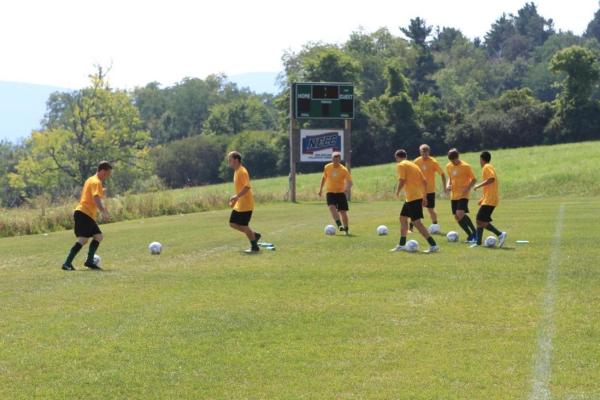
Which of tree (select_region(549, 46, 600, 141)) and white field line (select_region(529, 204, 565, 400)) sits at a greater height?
tree (select_region(549, 46, 600, 141))

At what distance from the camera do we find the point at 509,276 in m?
13.5

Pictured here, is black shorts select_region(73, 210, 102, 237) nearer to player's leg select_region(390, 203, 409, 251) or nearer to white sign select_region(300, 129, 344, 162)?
player's leg select_region(390, 203, 409, 251)

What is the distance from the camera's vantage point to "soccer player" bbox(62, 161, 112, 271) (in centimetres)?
1521

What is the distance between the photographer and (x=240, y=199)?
17297mm

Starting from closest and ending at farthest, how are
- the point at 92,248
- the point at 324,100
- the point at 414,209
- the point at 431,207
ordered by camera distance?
the point at 92,248
the point at 414,209
the point at 431,207
the point at 324,100

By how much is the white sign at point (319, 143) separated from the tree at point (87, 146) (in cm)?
4451

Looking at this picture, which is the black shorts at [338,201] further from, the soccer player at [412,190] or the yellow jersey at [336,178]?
the soccer player at [412,190]

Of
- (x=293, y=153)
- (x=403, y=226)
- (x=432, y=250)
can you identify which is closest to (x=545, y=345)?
(x=432, y=250)

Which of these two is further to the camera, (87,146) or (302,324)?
(87,146)

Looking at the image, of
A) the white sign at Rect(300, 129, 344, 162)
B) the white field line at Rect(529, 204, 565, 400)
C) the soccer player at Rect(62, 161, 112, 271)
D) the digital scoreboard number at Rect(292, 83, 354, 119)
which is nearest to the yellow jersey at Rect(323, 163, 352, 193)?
the soccer player at Rect(62, 161, 112, 271)

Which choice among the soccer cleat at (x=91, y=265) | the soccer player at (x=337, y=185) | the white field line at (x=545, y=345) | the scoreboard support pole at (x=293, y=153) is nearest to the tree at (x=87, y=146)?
the scoreboard support pole at (x=293, y=153)

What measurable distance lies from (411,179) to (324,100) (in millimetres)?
22715

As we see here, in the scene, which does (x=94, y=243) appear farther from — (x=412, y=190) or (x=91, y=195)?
(x=412, y=190)

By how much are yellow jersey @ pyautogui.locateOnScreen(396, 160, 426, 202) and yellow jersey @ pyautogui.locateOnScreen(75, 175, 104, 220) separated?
528 cm
